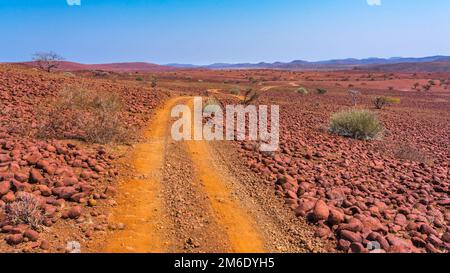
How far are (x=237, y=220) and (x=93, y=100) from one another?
766 cm

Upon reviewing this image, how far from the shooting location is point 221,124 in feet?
39.6

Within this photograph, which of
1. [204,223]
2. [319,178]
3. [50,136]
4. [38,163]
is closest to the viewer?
[204,223]

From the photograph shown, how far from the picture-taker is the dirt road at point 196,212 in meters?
4.59

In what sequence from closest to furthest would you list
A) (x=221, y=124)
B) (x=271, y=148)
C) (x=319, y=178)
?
(x=319, y=178)
(x=271, y=148)
(x=221, y=124)

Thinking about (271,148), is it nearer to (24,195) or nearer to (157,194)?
(157,194)

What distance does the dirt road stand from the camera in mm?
4590

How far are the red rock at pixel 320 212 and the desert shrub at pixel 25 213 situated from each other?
3.77m

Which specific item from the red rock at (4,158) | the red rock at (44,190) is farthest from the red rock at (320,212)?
the red rock at (4,158)

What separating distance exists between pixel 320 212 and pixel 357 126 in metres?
8.44

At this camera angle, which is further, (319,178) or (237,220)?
(319,178)

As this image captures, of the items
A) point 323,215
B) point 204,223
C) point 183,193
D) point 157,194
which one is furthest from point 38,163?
point 323,215

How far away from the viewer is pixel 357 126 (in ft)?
42.3

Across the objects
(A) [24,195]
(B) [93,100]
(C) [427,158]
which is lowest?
(C) [427,158]

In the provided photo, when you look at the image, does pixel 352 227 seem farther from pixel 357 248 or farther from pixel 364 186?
pixel 364 186
